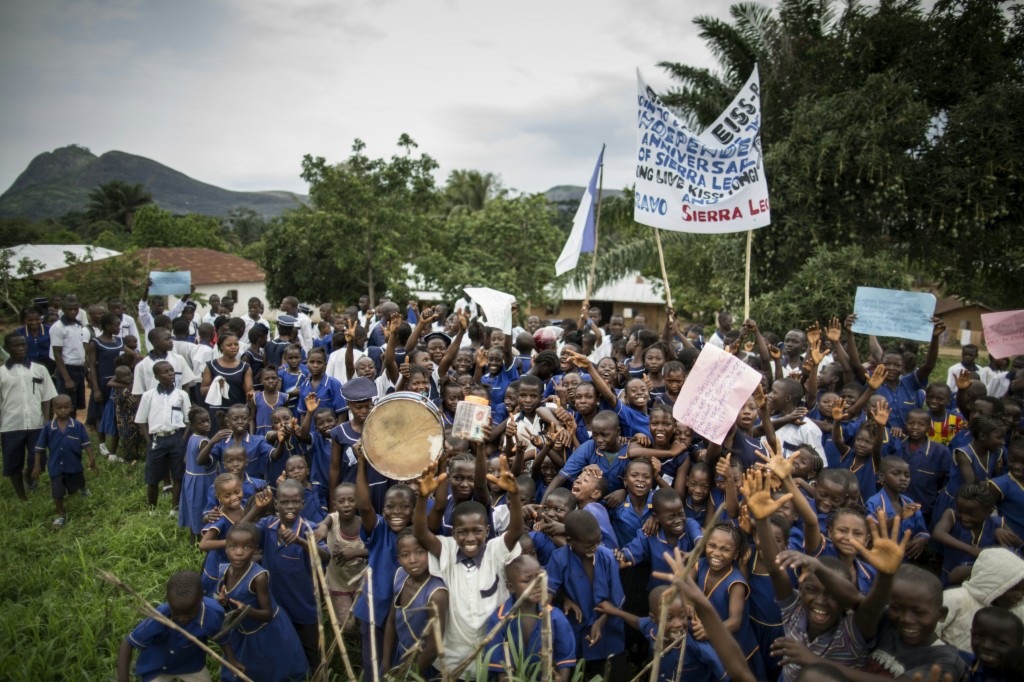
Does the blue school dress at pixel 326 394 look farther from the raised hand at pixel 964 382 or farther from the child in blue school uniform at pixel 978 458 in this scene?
the raised hand at pixel 964 382

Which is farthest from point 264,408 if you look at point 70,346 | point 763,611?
point 70,346

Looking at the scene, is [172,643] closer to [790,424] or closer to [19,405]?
[790,424]

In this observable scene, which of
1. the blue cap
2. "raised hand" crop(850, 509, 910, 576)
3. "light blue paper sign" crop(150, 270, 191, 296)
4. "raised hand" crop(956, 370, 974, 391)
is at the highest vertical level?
"light blue paper sign" crop(150, 270, 191, 296)

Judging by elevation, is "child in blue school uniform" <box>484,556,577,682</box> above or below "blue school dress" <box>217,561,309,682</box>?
above

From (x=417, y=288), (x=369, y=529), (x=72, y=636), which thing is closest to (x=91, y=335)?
(x=72, y=636)

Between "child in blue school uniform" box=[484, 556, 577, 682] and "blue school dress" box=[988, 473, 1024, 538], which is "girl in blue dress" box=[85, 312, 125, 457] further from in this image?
"blue school dress" box=[988, 473, 1024, 538]

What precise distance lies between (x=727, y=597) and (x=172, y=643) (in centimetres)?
321

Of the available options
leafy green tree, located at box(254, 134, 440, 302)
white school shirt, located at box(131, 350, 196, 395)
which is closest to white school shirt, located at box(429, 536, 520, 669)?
white school shirt, located at box(131, 350, 196, 395)

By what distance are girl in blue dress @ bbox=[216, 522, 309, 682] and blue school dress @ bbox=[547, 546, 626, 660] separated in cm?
182

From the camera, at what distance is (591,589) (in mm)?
3871

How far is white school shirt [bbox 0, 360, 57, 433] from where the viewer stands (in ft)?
24.4

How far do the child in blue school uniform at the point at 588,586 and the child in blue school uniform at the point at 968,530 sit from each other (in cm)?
229

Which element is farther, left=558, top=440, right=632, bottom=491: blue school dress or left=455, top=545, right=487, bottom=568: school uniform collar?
left=558, top=440, right=632, bottom=491: blue school dress

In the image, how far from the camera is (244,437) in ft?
19.4
